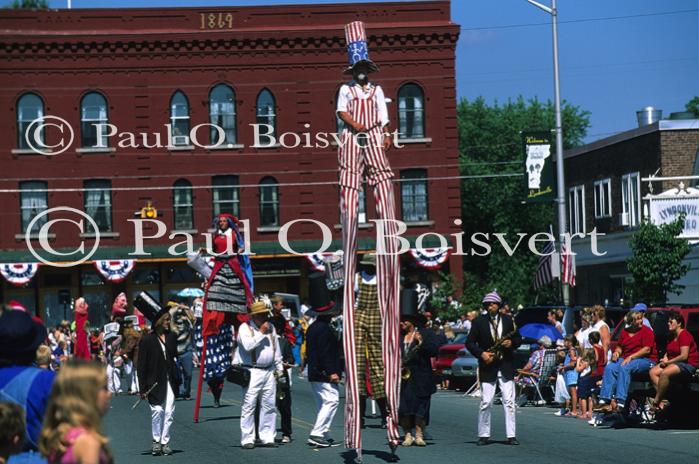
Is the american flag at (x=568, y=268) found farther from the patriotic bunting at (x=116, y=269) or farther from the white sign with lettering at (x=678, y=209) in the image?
the patriotic bunting at (x=116, y=269)

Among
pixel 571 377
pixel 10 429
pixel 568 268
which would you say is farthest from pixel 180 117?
pixel 10 429

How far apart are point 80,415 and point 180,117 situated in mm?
46283

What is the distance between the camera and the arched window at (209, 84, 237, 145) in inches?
2066

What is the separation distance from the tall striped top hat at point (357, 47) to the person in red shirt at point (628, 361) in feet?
22.2

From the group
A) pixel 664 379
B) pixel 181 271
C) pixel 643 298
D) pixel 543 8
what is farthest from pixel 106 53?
pixel 664 379

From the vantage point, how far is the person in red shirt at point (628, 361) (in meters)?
20.3

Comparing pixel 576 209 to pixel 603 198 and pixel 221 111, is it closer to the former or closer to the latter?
pixel 603 198

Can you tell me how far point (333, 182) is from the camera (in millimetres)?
52656

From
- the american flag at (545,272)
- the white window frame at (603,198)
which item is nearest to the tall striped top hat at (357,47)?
the american flag at (545,272)

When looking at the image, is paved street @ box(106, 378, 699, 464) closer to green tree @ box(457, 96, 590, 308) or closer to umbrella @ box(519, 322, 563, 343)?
umbrella @ box(519, 322, 563, 343)

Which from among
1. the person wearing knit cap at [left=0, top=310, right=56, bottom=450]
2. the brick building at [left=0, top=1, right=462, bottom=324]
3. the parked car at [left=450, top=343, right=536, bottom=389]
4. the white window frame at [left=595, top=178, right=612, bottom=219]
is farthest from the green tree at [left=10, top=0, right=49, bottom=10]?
the person wearing knit cap at [left=0, top=310, right=56, bottom=450]

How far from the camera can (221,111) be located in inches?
2067

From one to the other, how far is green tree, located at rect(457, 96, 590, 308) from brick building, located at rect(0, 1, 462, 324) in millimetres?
12759

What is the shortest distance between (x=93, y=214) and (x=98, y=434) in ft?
152
